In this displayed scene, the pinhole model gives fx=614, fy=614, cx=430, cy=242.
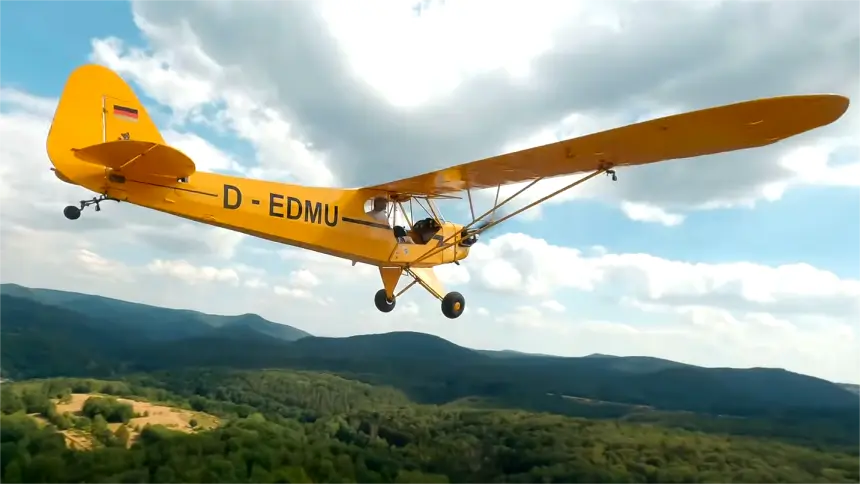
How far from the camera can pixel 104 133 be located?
8.55 m

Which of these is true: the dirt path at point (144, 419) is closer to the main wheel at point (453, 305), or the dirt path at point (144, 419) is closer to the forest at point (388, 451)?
the forest at point (388, 451)

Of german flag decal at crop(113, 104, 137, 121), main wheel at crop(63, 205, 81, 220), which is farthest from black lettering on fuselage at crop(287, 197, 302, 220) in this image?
main wheel at crop(63, 205, 81, 220)

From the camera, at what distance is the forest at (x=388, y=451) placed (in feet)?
274

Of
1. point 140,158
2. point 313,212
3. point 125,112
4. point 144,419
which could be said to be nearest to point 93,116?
point 125,112

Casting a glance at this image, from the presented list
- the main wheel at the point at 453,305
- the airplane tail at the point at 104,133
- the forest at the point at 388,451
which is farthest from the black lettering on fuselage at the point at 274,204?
the forest at the point at 388,451

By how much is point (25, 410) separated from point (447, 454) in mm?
73253

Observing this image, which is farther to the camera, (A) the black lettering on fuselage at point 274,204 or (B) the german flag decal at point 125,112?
(A) the black lettering on fuselage at point 274,204

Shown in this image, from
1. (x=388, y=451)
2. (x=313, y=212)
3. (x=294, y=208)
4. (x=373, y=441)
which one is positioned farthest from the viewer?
(x=373, y=441)

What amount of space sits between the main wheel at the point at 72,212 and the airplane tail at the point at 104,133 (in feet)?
1.58

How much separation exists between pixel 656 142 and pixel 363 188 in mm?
5456

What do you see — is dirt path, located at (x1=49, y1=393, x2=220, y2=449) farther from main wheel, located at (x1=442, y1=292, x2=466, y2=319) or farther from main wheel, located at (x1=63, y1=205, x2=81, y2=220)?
main wheel, located at (x1=63, y1=205, x2=81, y2=220)

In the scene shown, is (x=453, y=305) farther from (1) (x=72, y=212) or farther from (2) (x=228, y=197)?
(1) (x=72, y=212)

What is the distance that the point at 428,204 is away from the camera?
12.5m

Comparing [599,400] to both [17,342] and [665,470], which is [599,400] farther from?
[17,342]
